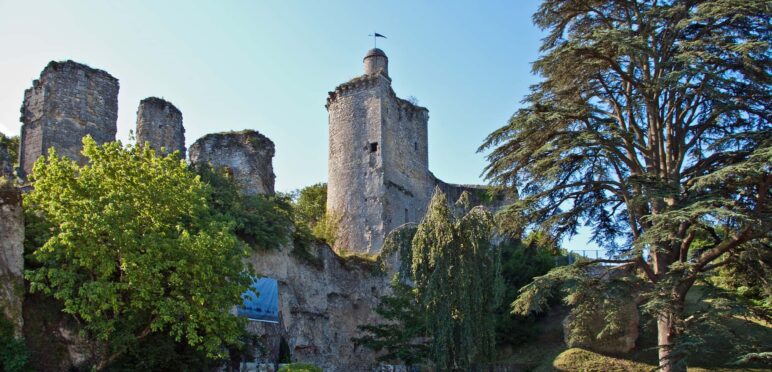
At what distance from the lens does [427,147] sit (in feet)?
108

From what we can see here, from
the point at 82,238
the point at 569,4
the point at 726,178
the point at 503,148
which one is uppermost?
the point at 569,4

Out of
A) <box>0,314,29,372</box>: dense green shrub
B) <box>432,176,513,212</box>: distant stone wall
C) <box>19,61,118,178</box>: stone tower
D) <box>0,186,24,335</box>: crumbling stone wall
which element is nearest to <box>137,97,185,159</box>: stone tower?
<box>19,61,118,178</box>: stone tower

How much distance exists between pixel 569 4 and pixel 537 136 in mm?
3489

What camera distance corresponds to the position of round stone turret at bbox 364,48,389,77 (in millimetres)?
30734

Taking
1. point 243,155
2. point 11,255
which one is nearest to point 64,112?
point 243,155

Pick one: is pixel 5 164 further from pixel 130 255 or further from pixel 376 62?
pixel 376 62

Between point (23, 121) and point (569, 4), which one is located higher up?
point (569, 4)

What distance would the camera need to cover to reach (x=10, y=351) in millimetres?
11445

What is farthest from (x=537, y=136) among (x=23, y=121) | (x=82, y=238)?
(x=23, y=121)

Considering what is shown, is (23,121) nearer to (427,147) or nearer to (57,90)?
(57,90)

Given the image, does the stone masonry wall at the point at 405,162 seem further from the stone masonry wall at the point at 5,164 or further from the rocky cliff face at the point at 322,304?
the stone masonry wall at the point at 5,164

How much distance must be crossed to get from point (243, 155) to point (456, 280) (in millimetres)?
11073

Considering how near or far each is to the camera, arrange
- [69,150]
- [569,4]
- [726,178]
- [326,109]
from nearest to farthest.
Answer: [726,178] → [569,4] → [69,150] → [326,109]

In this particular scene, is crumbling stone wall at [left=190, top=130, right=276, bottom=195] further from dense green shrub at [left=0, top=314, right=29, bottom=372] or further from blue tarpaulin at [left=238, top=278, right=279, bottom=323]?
dense green shrub at [left=0, top=314, right=29, bottom=372]
